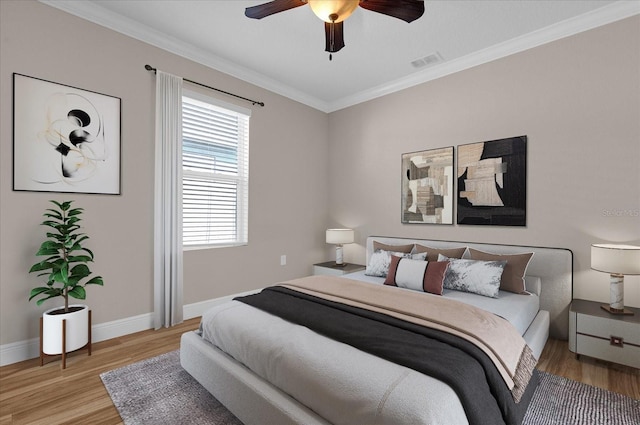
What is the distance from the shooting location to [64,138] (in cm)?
252

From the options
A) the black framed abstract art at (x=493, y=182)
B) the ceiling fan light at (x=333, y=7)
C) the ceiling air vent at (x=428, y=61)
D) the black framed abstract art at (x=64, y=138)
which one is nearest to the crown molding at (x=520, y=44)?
the ceiling air vent at (x=428, y=61)

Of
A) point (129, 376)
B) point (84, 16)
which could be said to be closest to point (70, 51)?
point (84, 16)

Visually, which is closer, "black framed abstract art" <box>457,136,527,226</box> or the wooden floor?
the wooden floor

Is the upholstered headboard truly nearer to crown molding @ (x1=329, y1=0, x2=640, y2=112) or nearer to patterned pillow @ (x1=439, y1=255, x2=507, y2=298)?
patterned pillow @ (x1=439, y1=255, x2=507, y2=298)

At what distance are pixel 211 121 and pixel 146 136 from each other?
76 centimetres

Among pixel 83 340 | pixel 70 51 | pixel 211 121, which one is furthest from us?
pixel 211 121

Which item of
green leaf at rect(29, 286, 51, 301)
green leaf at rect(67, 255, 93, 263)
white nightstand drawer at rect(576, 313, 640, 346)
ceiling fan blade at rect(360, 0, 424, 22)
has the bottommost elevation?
white nightstand drawer at rect(576, 313, 640, 346)

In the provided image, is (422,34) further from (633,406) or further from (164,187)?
(633,406)

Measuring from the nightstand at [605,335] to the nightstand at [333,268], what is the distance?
7.48 ft

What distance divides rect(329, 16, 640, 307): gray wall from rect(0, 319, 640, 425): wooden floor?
0.66 m

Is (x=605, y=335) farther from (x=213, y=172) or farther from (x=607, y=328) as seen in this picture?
(x=213, y=172)

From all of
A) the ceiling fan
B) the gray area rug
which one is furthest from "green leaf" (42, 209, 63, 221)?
the ceiling fan

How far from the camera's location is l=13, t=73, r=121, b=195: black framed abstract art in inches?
91.9

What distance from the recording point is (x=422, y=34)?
289cm
